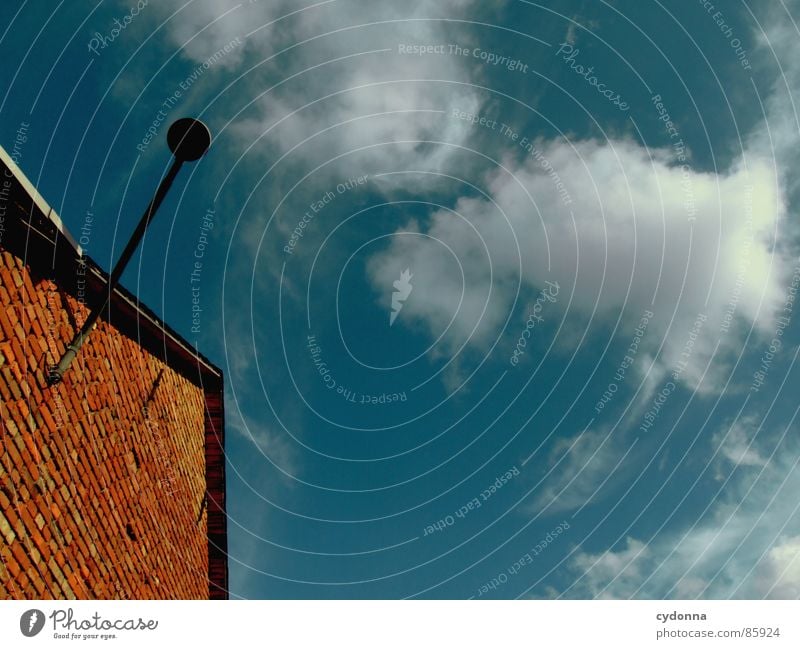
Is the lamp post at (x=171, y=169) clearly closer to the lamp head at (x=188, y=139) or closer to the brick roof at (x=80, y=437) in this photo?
the lamp head at (x=188, y=139)

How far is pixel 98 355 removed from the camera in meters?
5.33

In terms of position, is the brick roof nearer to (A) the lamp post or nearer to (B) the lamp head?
(A) the lamp post

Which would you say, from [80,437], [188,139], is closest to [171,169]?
[188,139]

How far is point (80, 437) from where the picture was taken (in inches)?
186

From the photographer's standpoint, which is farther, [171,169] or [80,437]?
[80,437]

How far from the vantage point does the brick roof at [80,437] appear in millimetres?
3760

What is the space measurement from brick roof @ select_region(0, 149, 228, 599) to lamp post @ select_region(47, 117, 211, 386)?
0.12 m

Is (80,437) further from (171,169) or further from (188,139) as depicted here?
(188,139)

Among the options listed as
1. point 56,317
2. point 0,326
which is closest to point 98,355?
point 56,317

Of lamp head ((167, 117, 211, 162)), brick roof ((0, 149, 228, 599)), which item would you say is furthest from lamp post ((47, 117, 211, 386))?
brick roof ((0, 149, 228, 599))

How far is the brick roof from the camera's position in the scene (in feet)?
12.3

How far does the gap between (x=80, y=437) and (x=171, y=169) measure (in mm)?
2754

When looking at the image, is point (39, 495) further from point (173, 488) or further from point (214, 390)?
point (214, 390)

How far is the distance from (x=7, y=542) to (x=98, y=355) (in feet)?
7.49
